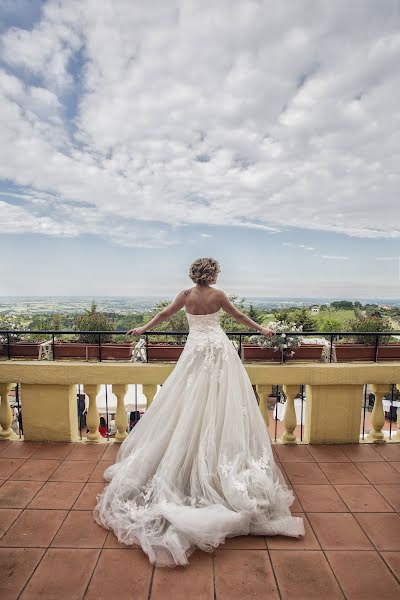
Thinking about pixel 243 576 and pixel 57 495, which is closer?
pixel 243 576

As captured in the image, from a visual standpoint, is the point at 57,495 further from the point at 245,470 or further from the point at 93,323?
the point at 93,323

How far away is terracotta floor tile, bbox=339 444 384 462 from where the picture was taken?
2965mm

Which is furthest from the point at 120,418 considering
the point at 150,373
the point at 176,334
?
the point at 176,334

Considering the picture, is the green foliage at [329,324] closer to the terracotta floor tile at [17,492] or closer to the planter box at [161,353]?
the planter box at [161,353]

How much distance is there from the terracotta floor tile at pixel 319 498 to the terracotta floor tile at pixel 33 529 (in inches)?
68.7

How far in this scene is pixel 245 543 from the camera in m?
1.89

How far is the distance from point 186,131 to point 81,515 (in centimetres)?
704

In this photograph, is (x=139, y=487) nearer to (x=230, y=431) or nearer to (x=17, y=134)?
(x=230, y=431)

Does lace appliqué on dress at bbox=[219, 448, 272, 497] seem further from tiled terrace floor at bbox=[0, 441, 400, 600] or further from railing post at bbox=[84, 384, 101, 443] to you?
railing post at bbox=[84, 384, 101, 443]

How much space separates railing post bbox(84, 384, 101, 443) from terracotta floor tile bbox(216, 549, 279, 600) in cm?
185

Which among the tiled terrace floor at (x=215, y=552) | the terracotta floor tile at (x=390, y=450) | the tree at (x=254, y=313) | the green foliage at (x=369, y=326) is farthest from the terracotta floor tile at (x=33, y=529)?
the tree at (x=254, y=313)

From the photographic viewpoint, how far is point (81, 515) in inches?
84.7

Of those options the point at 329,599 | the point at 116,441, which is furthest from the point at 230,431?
the point at 116,441

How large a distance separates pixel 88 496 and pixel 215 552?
1091 mm
